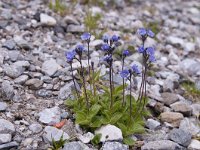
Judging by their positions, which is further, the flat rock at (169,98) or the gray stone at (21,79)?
the flat rock at (169,98)

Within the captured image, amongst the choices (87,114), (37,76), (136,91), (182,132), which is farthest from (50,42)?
(182,132)

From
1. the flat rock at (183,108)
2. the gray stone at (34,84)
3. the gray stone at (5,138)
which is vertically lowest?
the flat rock at (183,108)

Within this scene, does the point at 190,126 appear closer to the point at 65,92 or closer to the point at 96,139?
the point at 96,139

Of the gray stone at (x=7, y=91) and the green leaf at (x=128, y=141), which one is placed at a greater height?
the gray stone at (x=7, y=91)

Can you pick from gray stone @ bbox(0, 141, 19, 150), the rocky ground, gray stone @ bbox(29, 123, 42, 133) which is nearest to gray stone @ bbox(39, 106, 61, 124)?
the rocky ground

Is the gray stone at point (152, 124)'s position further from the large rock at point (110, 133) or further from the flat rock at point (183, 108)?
the large rock at point (110, 133)

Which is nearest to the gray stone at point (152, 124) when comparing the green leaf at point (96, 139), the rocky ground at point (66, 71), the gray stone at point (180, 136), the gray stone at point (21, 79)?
the rocky ground at point (66, 71)

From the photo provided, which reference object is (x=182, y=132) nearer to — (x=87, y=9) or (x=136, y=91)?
(x=136, y=91)

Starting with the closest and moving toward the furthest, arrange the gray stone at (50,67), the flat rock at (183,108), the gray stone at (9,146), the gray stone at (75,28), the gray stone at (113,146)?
the gray stone at (9,146) < the gray stone at (113,146) < the flat rock at (183,108) < the gray stone at (50,67) < the gray stone at (75,28)
